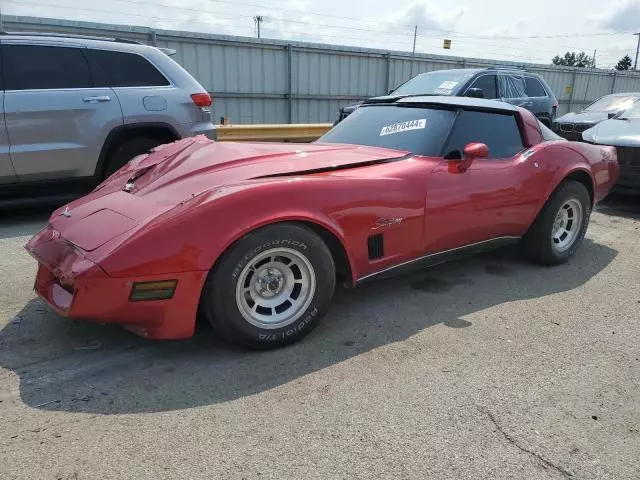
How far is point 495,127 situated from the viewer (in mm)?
4195

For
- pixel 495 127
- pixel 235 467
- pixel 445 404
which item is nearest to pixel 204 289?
pixel 235 467

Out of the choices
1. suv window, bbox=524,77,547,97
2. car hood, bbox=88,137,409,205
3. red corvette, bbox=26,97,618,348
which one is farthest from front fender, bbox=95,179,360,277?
suv window, bbox=524,77,547,97

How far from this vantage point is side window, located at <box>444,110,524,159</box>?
12.6 feet

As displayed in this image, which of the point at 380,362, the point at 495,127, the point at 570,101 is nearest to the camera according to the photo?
the point at 380,362

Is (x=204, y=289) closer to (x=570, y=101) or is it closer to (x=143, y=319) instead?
(x=143, y=319)

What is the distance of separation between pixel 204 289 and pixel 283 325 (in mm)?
517

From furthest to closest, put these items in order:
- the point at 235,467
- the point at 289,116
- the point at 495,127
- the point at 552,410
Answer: the point at 289,116 → the point at 495,127 → the point at 552,410 → the point at 235,467

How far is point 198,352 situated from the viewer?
9.62ft

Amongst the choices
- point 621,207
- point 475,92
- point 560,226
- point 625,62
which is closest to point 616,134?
point 621,207

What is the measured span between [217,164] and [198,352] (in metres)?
1.12

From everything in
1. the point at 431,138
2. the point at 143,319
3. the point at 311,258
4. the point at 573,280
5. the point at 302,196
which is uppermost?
the point at 431,138

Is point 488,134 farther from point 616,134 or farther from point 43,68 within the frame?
point 43,68

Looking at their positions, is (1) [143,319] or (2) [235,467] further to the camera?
(1) [143,319]

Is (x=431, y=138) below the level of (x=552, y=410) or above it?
above
